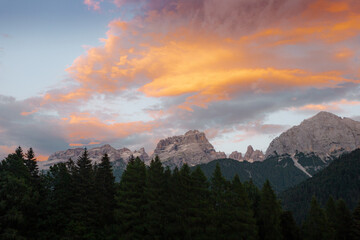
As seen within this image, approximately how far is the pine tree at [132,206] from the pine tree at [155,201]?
158 cm

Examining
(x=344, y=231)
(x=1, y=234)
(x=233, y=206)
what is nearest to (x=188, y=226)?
(x=233, y=206)

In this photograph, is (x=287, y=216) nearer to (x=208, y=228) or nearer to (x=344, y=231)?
(x=344, y=231)

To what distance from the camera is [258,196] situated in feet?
251

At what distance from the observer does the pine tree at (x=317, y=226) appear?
74.0 metres

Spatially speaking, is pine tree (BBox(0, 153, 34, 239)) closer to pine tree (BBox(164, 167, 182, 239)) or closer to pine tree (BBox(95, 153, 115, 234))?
pine tree (BBox(95, 153, 115, 234))

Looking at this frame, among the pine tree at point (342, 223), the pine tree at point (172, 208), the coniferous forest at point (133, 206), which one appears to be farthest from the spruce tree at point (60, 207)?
the pine tree at point (342, 223)

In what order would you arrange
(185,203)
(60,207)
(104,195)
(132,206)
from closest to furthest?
(185,203)
(132,206)
(60,207)
(104,195)

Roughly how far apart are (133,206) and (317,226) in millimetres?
48994

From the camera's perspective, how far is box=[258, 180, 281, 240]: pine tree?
65.2 m

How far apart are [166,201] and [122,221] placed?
967 cm

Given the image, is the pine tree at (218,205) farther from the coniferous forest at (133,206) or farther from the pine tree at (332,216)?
the pine tree at (332,216)

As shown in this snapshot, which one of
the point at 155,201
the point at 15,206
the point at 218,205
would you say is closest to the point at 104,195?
the point at 155,201

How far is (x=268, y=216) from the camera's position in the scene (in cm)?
6756

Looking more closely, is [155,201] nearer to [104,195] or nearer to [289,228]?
[104,195]
